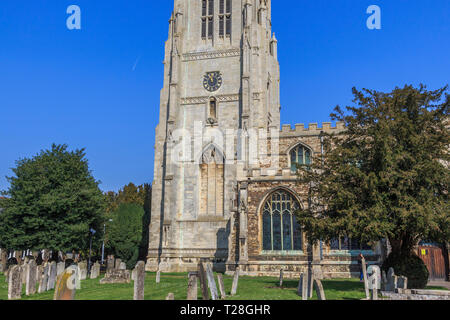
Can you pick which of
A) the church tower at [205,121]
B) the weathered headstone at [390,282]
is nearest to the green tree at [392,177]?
the weathered headstone at [390,282]

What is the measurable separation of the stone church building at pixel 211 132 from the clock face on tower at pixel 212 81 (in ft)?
0.32

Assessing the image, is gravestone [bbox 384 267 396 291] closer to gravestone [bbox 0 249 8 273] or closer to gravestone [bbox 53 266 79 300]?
gravestone [bbox 53 266 79 300]

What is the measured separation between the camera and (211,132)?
36.3 metres

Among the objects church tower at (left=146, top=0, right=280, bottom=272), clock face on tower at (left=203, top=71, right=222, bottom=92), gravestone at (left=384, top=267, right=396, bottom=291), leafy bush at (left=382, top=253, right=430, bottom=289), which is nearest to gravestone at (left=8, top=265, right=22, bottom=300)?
gravestone at (left=384, top=267, right=396, bottom=291)

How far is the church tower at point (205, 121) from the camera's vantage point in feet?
112

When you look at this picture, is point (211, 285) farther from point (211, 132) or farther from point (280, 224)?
point (211, 132)

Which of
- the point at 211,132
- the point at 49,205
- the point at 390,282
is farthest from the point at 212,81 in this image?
the point at 390,282

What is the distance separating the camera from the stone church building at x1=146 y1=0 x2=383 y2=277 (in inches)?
1337

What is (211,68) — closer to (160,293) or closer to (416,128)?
(416,128)

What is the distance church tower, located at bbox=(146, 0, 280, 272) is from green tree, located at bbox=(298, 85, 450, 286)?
51.7 feet

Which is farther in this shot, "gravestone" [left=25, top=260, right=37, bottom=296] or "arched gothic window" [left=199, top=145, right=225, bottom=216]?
"arched gothic window" [left=199, top=145, right=225, bottom=216]
